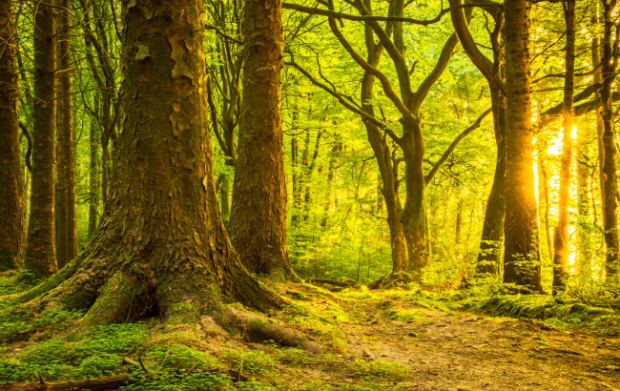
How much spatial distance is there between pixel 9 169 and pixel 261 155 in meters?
4.57

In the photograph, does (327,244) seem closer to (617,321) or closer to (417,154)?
(417,154)

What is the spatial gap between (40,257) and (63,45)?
18.0 feet

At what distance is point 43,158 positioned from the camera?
24.1ft

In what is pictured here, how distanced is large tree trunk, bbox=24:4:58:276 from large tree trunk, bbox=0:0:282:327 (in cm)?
315

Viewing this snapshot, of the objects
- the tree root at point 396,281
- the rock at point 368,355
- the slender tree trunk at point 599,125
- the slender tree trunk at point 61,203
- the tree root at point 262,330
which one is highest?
the slender tree trunk at point 599,125

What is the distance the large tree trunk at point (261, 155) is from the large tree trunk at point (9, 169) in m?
3.99

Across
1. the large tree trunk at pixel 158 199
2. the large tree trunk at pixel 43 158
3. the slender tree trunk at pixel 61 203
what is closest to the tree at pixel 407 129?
the large tree trunk at pixel 43 158

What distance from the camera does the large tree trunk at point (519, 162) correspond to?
6.80 metres

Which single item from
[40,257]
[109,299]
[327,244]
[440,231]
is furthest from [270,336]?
[440,231]

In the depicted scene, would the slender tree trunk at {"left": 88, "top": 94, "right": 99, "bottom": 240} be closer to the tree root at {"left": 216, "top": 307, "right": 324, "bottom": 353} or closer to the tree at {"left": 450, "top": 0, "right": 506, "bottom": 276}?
the tree at {"left": 450, "top": 0, "right": 506, "bottom": 276}

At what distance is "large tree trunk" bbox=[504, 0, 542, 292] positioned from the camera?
680 cm

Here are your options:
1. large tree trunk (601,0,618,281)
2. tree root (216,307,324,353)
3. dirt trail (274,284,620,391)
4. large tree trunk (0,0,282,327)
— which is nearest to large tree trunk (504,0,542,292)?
dirt trail (274,284,620,391)

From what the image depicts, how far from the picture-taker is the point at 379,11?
46.8 ft

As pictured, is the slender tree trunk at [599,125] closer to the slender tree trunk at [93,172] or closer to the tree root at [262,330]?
the tree root at [262,330]
